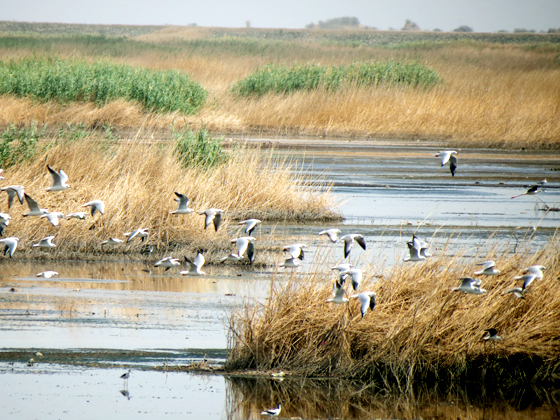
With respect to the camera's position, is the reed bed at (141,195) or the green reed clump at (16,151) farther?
the green reed clump at (16,151)

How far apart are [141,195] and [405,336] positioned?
263 inches

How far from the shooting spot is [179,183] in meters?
14.1

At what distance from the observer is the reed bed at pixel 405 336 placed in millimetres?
7977

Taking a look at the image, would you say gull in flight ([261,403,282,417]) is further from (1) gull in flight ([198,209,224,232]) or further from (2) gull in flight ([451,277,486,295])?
(1) gull in flight ([198,209,224,232])

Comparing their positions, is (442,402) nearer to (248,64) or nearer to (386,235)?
(386,235)

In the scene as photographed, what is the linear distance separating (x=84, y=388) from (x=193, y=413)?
1.09 m

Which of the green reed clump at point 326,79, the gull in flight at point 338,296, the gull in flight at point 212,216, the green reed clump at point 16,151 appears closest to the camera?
the gull in flight at point 338,296

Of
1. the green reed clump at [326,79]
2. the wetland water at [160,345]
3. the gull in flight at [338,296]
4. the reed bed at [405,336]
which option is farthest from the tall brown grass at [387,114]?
the gull in flight at [338,296]

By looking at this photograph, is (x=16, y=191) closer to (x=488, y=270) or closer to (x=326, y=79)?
(x=488, y=270)

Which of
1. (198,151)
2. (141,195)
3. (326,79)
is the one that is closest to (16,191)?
(141,195)

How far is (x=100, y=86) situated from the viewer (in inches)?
1324

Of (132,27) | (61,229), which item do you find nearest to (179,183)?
(61,229)

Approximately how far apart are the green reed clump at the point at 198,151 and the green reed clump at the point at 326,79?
2057 centimetres

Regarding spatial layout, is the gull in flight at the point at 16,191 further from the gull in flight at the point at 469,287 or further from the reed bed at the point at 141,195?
the gull in flight at the point at 469,287
